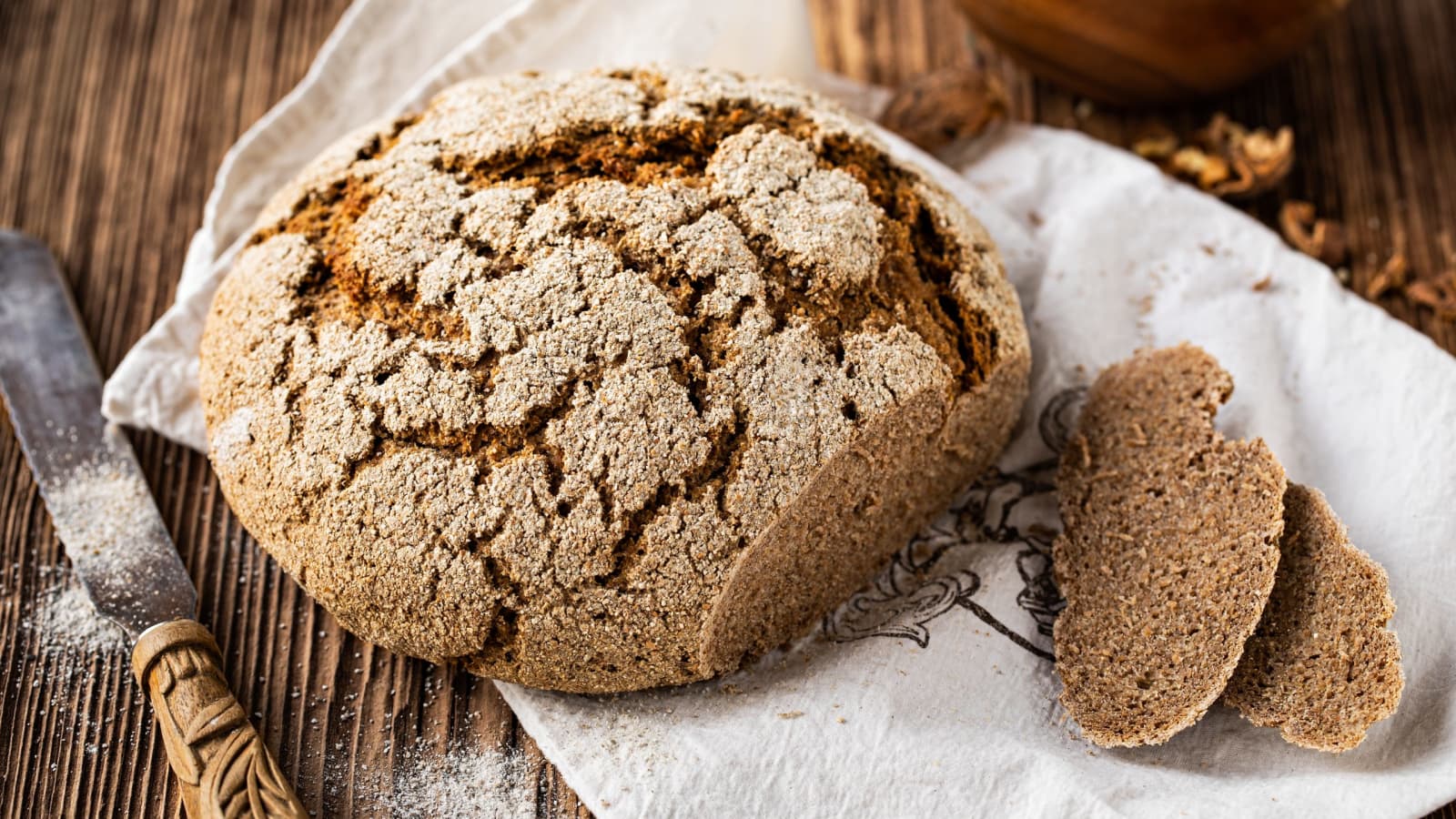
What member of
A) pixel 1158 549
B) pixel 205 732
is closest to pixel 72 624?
pixel 205 732

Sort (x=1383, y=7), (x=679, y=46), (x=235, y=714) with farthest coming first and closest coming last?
(x=1383, y=7), (x=679, y=46), (x=235, y=714)

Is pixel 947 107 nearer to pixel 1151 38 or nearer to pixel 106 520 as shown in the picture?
pixel 1151 38

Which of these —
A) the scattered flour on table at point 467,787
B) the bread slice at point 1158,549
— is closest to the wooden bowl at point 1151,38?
the bread slice at point 1158,549

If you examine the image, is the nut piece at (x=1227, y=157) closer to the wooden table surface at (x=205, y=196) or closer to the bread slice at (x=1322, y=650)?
the wooden table surface at (x=205, y=196)

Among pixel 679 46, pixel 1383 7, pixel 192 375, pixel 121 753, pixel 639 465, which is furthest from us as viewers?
pixel 1383 7

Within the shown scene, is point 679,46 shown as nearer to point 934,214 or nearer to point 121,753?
point 934,214

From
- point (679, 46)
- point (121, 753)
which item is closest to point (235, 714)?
point (121, 753)

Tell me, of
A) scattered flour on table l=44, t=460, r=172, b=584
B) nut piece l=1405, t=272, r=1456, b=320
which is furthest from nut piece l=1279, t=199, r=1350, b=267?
scattered flour on table l=44, t=460, r=172, b=584
